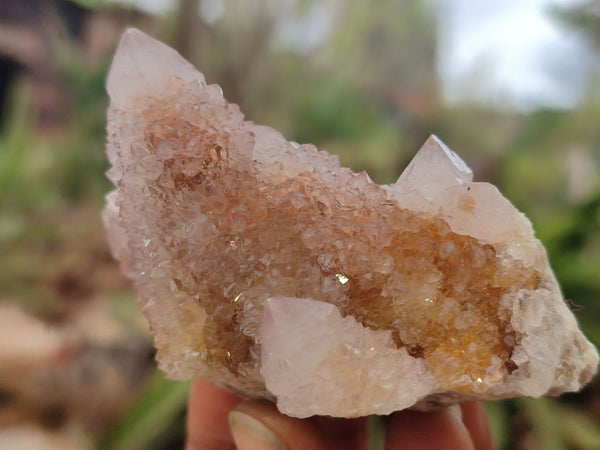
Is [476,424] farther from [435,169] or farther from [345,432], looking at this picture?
[435,169]

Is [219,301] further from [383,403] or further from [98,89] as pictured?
[98,89]

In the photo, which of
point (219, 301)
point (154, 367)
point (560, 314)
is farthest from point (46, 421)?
point (560, 314)

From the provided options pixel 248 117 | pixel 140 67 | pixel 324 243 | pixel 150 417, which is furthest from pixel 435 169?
pixel 248 117

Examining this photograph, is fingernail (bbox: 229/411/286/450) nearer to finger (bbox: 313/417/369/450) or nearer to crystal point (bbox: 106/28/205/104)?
finger (bbox: 313/417/369/450)

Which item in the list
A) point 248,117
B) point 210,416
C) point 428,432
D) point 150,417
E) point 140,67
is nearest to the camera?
point 140,67

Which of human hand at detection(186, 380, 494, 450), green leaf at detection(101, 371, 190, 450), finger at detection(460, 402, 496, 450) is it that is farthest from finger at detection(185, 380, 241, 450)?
green leaf at detection(101, 371, 190, 450)

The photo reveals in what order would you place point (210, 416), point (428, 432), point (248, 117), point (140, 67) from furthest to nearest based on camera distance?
point (248, 117) → point (210, 416) → point (428, 432) → point (140, 67)

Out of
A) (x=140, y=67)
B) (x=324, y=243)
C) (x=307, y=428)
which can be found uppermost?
(x=140, y=67)
